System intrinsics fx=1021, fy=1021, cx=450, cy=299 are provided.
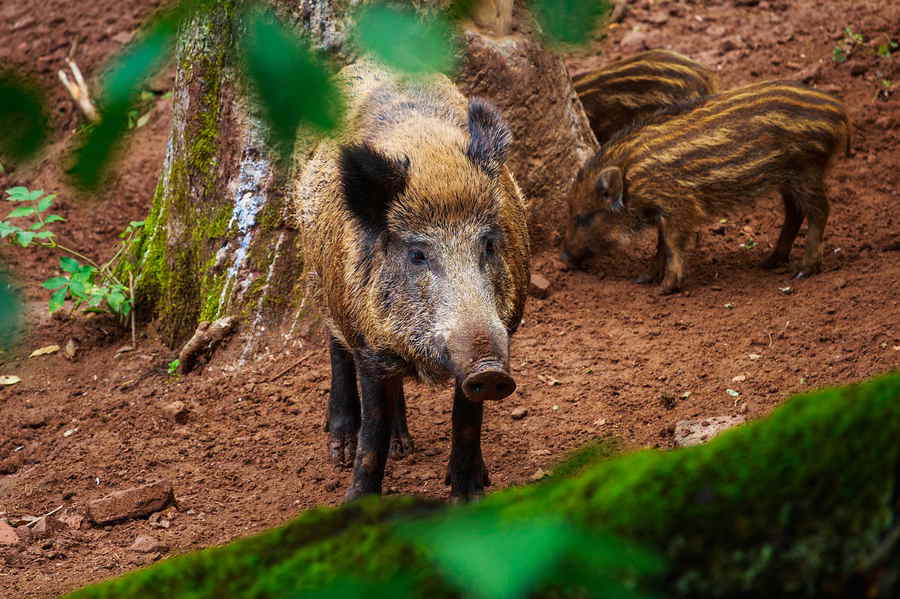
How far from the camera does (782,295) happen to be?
18.9 ft

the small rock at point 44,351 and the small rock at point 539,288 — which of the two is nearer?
the small rock at point 539,288

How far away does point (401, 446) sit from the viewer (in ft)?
15.7

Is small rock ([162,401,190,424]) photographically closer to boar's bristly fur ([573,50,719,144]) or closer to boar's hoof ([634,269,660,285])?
boar's hoof ([634,269,660,285])

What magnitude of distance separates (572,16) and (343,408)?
3.72 m

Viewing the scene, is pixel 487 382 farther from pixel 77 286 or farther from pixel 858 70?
pixel 858 70

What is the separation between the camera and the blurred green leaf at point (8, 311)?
1.81 metres

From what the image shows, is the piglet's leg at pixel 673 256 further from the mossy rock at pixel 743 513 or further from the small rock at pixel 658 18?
the mossy rock at pixel 743 513

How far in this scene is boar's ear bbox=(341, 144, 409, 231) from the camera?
3.74m

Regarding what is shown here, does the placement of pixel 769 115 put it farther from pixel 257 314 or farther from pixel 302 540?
pixel 302 540

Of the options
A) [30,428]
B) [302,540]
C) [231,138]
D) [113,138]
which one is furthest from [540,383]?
[113,138]

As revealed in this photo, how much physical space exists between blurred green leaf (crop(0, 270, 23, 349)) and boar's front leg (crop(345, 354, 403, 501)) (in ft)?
7.28

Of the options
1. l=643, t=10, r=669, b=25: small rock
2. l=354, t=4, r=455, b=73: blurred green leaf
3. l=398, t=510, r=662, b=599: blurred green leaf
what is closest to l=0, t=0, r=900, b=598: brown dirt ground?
l=643, t=10, r=669, b=25: small rock

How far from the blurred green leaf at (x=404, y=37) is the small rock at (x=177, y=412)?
4284 mm

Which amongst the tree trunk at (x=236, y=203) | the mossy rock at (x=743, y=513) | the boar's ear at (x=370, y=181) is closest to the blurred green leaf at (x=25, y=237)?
the tree trunk at (x=236, y=203)
